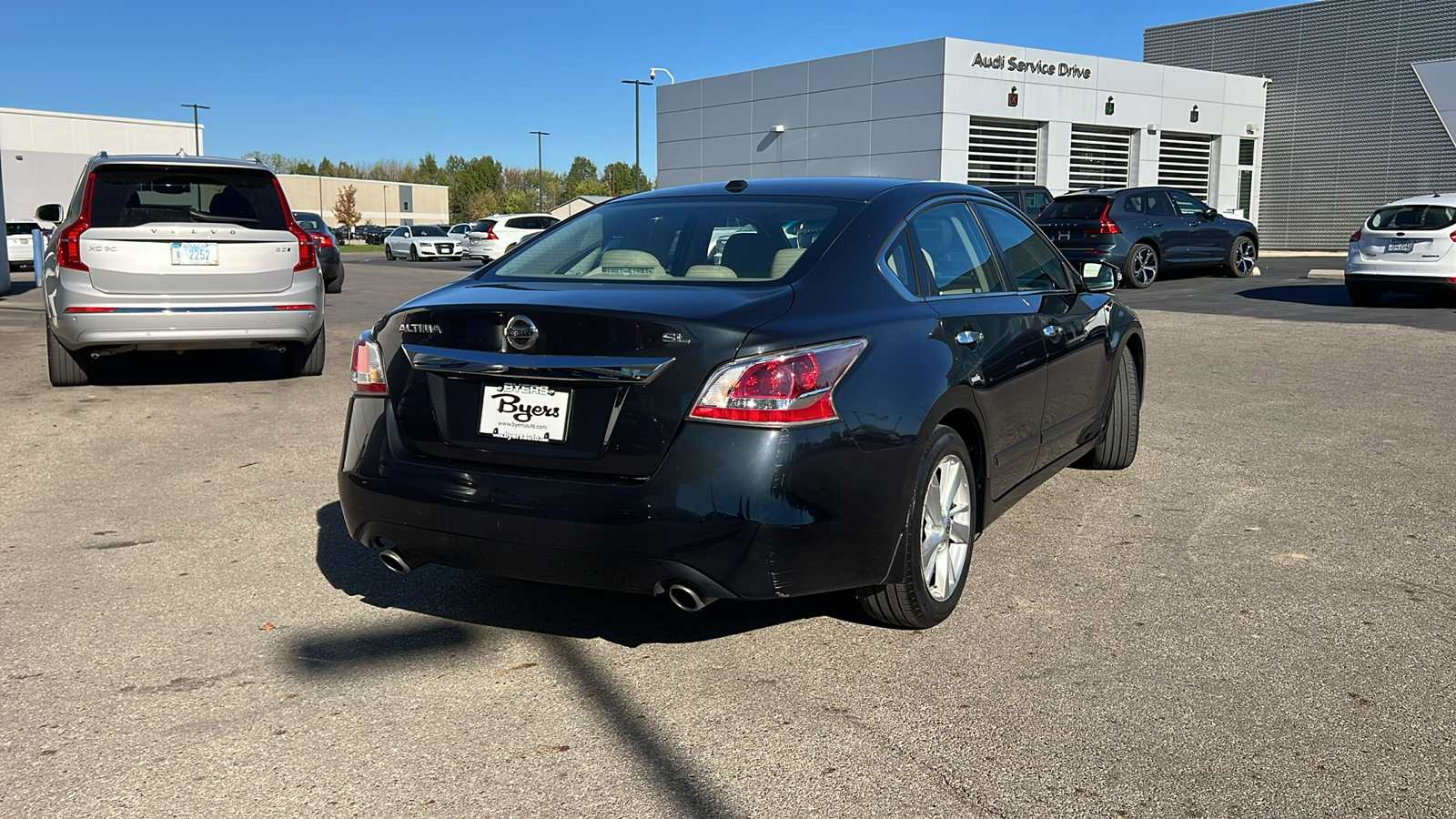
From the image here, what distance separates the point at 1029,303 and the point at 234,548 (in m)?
3.46

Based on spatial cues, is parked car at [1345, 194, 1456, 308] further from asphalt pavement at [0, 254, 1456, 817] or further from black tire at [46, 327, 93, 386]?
black tire at [46, 327, 93, 386]

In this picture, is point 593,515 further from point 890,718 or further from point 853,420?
point 890,718

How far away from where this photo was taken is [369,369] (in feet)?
12.8

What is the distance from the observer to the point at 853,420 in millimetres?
3512

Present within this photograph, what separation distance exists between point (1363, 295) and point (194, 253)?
15.8 meters

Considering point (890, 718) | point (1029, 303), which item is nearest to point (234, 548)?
point (890, 718)

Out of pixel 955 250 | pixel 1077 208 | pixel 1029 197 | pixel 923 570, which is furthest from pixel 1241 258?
pixel 923 570

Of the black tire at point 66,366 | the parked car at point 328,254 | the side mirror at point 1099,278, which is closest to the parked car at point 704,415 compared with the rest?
the side mirror at point 1099,278

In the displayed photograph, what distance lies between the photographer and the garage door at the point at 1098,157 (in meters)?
38.4

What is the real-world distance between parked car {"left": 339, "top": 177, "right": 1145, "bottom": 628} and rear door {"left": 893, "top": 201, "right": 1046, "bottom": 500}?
0.02 metres

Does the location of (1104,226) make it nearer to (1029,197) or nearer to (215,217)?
(1029,197)

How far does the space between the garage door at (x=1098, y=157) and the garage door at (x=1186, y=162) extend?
1.72 metres

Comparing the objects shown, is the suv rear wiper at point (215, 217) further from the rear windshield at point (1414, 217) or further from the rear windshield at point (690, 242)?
the rear windshield at point (1414, 217)

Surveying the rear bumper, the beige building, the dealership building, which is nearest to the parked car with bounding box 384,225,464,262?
the dealership building
